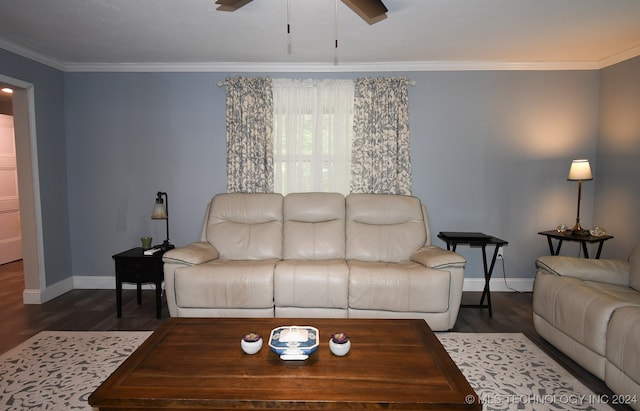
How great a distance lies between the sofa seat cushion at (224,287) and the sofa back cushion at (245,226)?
0.49 meters

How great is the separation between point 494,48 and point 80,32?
3.82 metres

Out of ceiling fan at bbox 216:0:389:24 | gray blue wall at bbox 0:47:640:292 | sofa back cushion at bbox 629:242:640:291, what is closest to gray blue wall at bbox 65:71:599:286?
gray blue wall at bbox 0:47:640:292

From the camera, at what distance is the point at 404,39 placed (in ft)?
10.4

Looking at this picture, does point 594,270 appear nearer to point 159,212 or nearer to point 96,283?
point 159,212

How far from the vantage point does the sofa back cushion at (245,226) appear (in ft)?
11.1

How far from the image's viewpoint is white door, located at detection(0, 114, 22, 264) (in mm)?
5371

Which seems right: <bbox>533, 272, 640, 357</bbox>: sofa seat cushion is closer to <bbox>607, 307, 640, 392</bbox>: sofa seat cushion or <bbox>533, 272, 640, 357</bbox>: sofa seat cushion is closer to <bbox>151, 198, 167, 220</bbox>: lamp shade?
<bbox>607, 307, 640, 392</bbox>: sofa seat cushion

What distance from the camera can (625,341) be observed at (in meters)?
1.89

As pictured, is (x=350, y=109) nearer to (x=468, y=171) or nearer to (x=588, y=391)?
(x=468, y=171)

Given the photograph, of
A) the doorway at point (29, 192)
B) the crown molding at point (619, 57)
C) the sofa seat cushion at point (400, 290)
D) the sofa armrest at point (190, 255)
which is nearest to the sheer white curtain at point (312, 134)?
the sofa armrest at point (190, 255)

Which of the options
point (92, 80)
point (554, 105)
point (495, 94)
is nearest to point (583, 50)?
point (554, 105)

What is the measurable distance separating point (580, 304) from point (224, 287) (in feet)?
8.33

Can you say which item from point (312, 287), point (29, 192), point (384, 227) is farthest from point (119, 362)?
point (384, 227)

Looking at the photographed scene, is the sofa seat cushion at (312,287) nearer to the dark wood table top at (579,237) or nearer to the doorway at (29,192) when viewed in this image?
the dark wood table top at (579,237)
